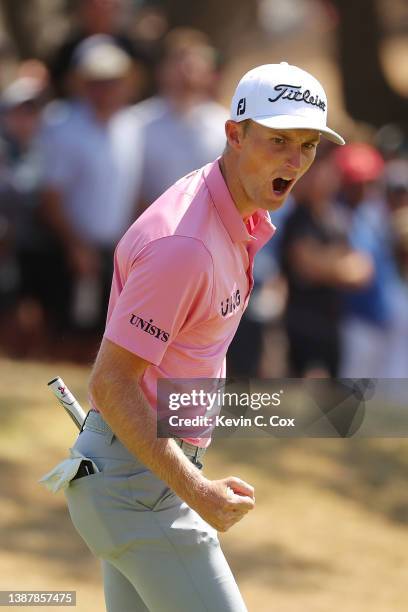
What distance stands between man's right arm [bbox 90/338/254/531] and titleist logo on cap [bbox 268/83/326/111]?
75 centimetres

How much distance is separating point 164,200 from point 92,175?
215 inches

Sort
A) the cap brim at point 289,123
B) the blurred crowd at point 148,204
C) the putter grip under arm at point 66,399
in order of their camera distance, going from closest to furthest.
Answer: the cap brim at point 289,123 → the putter grip under arm at point 66,399 → the blurred crowd at point 148,204

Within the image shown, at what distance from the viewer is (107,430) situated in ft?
10.9

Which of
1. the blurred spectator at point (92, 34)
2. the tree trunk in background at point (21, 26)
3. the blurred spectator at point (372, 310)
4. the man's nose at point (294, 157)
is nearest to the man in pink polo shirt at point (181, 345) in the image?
the man's nose at point (294, 157)

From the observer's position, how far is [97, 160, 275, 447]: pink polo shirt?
308 cm

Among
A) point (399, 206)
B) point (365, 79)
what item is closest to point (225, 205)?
point (399, 206)

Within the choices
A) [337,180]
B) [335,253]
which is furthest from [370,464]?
[337,180]

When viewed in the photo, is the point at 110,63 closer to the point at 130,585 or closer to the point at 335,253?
the point at 335,253

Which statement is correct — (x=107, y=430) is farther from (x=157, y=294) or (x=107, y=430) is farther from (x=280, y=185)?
(x=280, y=185)

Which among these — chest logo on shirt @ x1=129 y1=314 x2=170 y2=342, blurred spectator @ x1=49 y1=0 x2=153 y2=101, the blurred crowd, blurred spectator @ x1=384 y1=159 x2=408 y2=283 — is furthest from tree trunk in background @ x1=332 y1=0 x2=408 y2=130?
chest logo on shirt @ x1=129 y1=314 x2=170 y2=342

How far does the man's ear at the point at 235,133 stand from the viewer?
10.9 ft

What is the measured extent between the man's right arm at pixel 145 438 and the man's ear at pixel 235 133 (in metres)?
0.63

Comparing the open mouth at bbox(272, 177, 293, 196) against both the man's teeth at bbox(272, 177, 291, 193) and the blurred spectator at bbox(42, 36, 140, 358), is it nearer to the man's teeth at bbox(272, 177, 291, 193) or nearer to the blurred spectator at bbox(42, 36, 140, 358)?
the man's teeth at bbox(272, 177, 291, 193)

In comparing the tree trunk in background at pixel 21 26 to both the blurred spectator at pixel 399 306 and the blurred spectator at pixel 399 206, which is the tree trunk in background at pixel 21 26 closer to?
the blurred spectator at pixel 399 206
